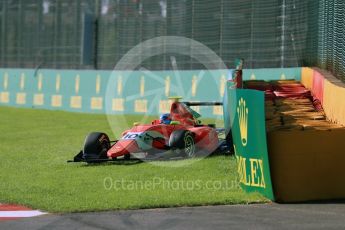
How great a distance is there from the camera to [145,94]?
72.6 ft

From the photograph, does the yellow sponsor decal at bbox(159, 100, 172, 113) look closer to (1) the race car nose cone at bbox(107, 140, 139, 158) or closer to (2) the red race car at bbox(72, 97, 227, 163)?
(2) the red race car at bbox(72, 97, 227, 163)

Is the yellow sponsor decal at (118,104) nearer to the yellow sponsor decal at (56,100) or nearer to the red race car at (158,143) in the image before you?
the yellow sponsor decal at (56,100)

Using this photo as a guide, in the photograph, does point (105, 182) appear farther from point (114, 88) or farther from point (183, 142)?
point (114, 88)

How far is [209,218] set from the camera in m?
7.42

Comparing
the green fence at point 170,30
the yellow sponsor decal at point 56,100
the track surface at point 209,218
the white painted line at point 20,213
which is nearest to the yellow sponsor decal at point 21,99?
the green fence at point 170,30

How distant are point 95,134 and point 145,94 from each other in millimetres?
10119

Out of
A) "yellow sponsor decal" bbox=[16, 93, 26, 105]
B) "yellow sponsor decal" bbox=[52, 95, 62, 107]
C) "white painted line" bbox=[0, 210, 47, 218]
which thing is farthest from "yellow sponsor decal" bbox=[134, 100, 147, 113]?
"white painted line" bbox=[0, 210, 47, 218]

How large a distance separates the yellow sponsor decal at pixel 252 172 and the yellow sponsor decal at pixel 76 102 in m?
16.0

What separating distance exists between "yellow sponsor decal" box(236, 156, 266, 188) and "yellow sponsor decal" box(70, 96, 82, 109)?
1603cm

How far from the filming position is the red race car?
1171 centimetres

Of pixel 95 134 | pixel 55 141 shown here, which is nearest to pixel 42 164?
pixel 95 134

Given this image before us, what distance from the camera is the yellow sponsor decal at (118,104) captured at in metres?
22.5

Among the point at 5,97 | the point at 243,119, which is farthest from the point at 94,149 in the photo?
the point at 5,97

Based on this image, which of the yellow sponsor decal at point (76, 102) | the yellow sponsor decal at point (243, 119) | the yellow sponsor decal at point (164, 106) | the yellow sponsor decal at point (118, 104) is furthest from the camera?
the yellow sponsor decal at point (76, 102)
